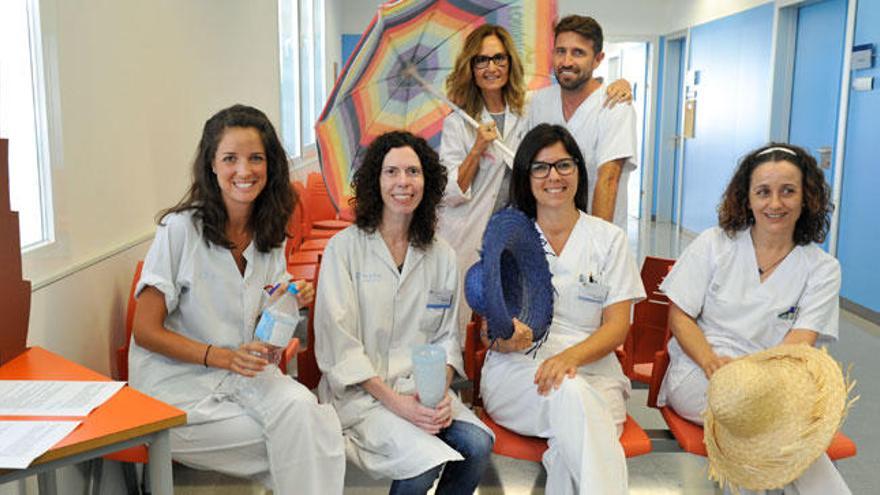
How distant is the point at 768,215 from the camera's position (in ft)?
7.42

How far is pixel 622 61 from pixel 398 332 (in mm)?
10430

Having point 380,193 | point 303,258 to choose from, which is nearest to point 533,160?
point 380,193

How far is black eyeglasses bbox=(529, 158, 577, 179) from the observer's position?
2256 millimetres

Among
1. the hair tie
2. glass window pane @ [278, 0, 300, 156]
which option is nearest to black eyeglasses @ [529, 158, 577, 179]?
the hair tie

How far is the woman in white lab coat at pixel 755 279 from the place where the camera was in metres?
2.24

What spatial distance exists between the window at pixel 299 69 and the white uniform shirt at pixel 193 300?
425 cm

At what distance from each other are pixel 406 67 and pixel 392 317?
1.05 metres

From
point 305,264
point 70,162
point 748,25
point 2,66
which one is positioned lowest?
point 305,264

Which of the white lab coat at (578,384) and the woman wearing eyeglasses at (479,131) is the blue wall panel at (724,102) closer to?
the woman wearing eyeglasses at (479,131)

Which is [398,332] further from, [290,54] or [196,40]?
[290,54]

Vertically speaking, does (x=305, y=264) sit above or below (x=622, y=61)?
below

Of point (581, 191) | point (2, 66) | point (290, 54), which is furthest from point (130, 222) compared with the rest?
point (290, 54)

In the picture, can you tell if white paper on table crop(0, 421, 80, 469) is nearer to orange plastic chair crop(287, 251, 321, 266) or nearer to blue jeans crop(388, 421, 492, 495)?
blue jeans crop(388, 421, 492, 495)

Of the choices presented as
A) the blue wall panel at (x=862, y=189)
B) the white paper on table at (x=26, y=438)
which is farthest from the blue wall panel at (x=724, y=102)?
the white paper on table at (x=26, y=438)
